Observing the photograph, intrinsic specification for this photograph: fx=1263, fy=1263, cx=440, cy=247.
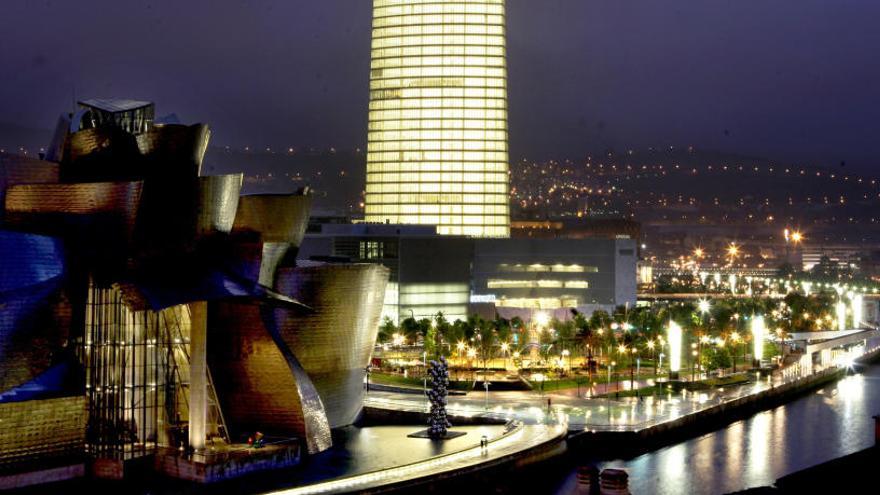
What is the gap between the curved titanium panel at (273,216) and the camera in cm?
5834

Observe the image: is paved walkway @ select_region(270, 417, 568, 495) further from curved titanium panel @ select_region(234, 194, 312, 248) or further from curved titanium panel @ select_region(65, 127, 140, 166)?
curved titanium panel @ select_region(65, 127, 140, 166)

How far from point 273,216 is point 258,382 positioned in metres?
8.40

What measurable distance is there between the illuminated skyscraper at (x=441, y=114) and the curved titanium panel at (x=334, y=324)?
87.7 metres

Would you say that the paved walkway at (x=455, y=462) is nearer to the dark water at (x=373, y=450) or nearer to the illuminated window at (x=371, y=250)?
the dark water at (x=373, y=450)

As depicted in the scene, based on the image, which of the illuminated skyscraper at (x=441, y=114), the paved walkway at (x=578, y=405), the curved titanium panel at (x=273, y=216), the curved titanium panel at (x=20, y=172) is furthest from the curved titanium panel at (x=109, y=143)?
the illuminated skyscraper at (x=441, y=114)

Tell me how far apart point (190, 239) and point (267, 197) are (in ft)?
20.3

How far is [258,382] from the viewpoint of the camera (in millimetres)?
54625

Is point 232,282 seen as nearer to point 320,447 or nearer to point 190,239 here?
point 190,239

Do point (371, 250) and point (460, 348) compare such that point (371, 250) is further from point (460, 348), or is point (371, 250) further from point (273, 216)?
point (273, 216)

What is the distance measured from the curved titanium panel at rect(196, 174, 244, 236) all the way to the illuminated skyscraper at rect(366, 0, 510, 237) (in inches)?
3732

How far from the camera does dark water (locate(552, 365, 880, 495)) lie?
2323 inches

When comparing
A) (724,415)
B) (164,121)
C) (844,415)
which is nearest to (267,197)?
(164,121)

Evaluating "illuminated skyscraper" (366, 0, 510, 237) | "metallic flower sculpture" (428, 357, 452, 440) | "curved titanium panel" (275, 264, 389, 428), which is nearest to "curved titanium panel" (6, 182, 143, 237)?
"curved titanium panel" (275, 264, 389, 428)

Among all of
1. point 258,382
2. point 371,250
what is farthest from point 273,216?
point 371,250
